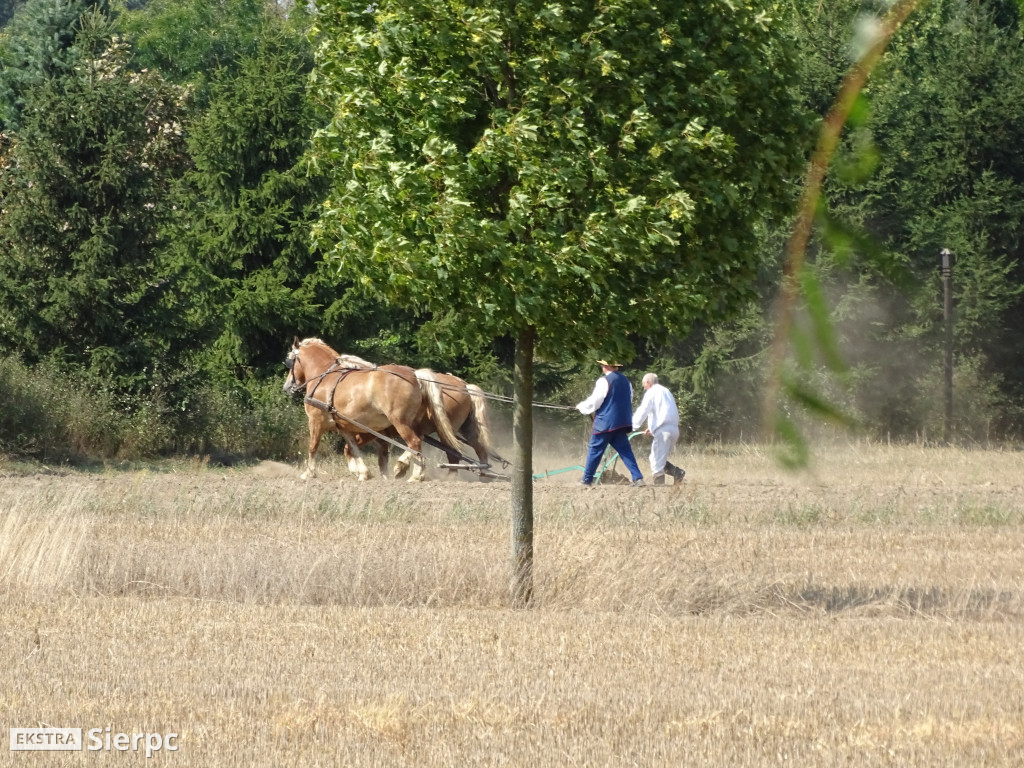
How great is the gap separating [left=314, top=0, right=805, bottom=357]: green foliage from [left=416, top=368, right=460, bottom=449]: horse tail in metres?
9.95

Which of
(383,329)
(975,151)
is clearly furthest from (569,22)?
(383,329)

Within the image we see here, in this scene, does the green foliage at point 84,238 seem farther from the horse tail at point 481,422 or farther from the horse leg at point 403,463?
the horse tail at point 481,422

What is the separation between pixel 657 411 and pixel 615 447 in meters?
0.76

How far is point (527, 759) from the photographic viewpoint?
5562mm

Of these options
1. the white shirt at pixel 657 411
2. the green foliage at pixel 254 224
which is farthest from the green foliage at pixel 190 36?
the white shirt at pixel 657 411

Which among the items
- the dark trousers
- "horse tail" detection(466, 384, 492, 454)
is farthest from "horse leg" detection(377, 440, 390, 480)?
the dark trousers

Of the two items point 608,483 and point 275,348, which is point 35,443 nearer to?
point 275,348

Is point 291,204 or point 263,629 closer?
point 263,629

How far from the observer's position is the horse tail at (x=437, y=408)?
62.5 ft

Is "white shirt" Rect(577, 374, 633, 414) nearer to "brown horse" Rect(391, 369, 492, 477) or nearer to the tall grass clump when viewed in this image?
"brown horse" Rect(391, 369, 492, 477)

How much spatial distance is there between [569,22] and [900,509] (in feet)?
28.3

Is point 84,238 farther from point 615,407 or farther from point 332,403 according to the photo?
point 615,407

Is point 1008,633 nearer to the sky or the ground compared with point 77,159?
nearer to the ground

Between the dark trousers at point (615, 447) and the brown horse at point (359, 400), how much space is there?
85.0 inches
